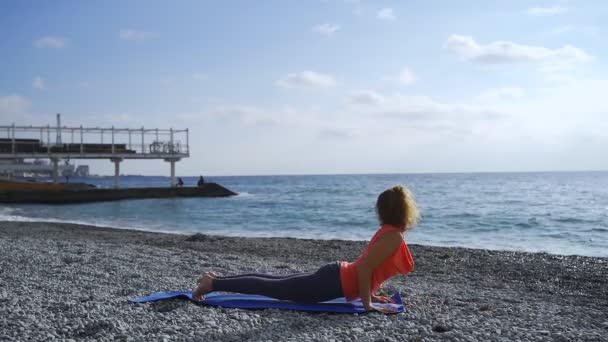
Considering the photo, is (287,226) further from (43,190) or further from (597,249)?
(43,190)

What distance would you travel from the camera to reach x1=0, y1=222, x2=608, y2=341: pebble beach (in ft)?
15.5

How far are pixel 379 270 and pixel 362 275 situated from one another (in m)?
0.21

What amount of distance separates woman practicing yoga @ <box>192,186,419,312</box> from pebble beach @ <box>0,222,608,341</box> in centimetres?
24

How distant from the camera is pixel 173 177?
4075 centimetres

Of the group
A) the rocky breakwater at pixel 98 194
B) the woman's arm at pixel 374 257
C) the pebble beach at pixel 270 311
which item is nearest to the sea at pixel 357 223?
the rocky breakwater at pixel 98 194

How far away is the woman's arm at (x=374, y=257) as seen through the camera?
519 centimetres

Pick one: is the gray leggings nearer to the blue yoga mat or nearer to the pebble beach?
the blue yoga mat

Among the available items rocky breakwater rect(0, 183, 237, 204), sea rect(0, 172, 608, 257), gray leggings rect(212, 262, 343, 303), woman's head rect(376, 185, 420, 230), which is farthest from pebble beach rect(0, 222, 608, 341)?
rocky breakwater rect(0, 183, 237, 204)

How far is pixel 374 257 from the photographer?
17.1ft

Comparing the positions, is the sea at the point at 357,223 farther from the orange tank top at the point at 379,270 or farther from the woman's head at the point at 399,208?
the woman's head at the point at 399,208

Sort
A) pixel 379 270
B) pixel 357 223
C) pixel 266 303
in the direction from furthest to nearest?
1. pixel 357 223
2. pixel 266 303
3. pixel 379 270

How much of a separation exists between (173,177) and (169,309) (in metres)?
36.3

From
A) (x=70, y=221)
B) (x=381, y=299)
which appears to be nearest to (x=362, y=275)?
(x=381, y=299)

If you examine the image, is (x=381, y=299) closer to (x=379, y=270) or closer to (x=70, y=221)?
(x=379, y=270)
